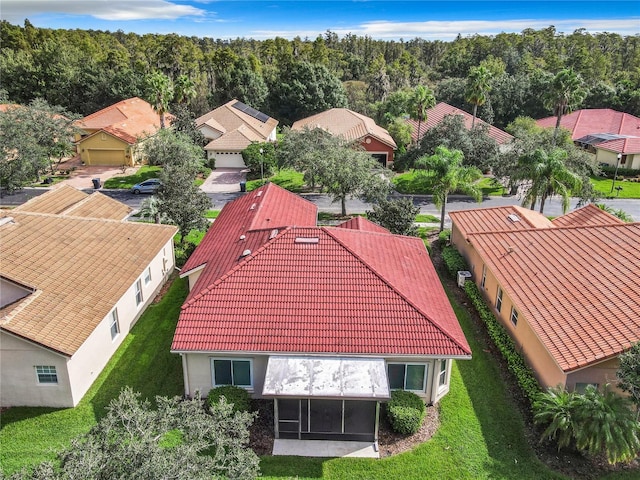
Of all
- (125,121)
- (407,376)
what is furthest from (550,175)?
(125,121)

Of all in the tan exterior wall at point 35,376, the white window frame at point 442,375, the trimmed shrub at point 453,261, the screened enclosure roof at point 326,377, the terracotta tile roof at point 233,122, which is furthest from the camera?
the terracotta tile roof at point 233,122

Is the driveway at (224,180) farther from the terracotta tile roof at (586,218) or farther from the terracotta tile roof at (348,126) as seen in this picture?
the terracotta tile roof at (586,218)

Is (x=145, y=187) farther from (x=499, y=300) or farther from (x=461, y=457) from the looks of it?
(x=461, y=457)

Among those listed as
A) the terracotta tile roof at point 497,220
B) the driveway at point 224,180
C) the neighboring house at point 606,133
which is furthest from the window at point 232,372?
the neighboring house at point 606,133

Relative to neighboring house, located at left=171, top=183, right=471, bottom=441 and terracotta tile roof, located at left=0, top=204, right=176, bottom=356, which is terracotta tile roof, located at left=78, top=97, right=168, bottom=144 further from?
neighboring house, located at left=171, top=183, right=471, bottom=441

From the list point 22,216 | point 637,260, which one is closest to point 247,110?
point 22,216

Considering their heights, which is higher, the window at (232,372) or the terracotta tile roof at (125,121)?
the terracotta tile roof at (125,121)

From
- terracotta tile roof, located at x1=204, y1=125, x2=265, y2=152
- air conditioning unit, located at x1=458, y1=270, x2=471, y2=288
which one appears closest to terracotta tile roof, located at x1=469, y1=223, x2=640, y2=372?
air conditioning unit, located at x1=458, y1=270, x2=471, y2=288

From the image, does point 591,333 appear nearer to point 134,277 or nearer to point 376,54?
point 134,277
